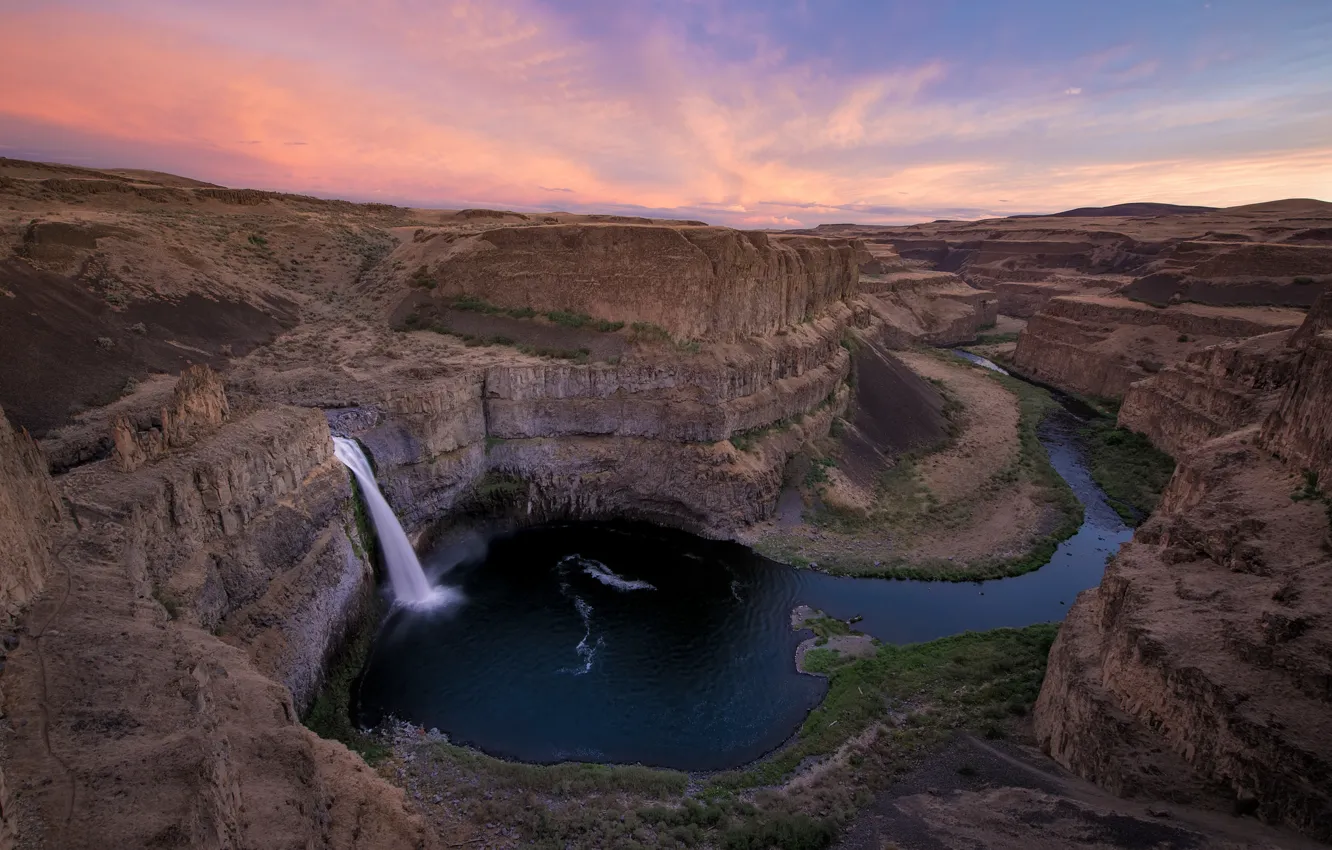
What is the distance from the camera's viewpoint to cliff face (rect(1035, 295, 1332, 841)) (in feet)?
31.2

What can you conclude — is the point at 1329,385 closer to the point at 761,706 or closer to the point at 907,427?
the point at 761,706

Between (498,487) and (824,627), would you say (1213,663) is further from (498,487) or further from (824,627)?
(498,487)

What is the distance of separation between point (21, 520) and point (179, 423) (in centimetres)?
780

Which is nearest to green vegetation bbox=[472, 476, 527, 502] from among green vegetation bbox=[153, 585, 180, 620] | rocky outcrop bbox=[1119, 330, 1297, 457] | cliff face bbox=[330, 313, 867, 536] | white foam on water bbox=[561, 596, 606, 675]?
cliff face bbox=[330, 313, 867, 536]

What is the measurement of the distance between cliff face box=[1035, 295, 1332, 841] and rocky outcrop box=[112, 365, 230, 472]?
2100cm

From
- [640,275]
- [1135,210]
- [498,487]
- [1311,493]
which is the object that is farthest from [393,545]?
[1135,210]

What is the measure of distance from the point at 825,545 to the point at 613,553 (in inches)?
347

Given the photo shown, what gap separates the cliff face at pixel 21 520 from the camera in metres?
8.39

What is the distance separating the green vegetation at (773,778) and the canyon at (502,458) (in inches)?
28.6

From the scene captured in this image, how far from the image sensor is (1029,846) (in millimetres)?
10227

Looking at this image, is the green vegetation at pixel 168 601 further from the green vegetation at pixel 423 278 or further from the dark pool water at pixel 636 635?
the green vegetation at pixel 423 278

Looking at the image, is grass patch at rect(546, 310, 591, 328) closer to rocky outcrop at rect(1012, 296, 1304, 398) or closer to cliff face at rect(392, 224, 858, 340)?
cliff face at rect(392, 224, 858, 340)

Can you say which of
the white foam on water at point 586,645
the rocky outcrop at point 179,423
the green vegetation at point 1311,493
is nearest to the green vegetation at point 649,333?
the white foam on water at point 586,645

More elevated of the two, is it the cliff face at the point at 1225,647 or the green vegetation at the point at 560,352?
the green vegetation at the point at 560,352
